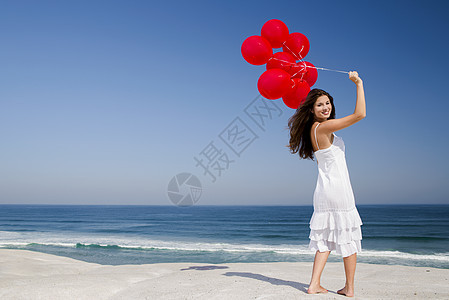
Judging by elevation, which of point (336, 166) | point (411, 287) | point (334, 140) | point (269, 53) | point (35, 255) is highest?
point (269, 53)

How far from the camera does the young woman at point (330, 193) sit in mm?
3082

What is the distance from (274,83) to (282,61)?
49 cm

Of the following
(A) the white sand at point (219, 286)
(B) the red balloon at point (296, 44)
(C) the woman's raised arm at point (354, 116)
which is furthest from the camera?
(B) the red balloon at point (296, 44)

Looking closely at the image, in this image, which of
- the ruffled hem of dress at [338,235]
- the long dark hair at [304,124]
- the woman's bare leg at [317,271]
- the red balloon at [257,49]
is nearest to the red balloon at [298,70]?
the red balloon at [257,49]

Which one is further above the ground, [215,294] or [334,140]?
[334,140]

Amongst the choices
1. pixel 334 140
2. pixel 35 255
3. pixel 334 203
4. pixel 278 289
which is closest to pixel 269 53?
pixel 334 140

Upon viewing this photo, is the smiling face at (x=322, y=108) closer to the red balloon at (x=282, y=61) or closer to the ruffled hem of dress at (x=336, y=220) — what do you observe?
the ruffled hem of dress at (x=336, y=220)

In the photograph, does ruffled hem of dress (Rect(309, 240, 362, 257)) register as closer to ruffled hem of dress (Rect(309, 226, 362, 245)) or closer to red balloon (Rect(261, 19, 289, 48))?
ruffled hem of dress (Rect(309, 226, 362, 245))

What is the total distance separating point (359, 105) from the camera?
2.88m

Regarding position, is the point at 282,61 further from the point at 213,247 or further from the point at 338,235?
the point at 213,247

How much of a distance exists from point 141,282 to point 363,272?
130 inches

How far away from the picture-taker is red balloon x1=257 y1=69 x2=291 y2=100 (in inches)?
153

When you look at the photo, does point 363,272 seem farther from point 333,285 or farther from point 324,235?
point 324,235

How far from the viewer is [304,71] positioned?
4.22 metres
